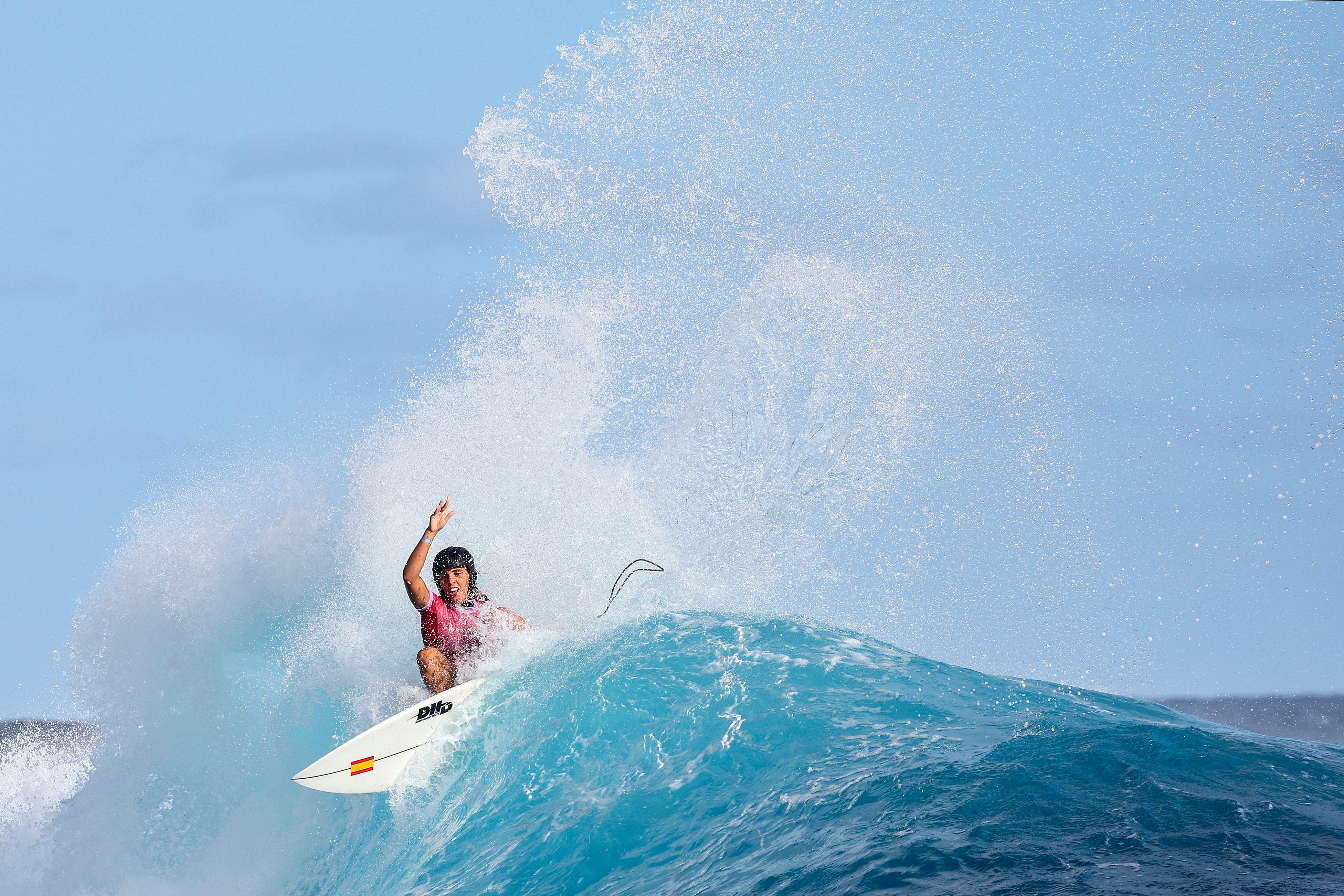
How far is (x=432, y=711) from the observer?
23.5 feet

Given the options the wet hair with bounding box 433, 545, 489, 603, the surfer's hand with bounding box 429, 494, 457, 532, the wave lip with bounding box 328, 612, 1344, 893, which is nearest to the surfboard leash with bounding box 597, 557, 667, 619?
the wave lip with bounding box 328, 612, 1344, 893

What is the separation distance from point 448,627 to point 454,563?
1.75ft

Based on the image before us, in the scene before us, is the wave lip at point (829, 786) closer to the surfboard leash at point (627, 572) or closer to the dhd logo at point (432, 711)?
the dhd logo at point (432, 711)

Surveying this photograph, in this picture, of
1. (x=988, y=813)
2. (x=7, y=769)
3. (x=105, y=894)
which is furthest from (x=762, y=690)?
(x=7, y=769)

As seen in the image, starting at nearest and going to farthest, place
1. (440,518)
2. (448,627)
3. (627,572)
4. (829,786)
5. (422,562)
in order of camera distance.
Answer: (829,786) → (422,562) → (440,518) → (448,627) → (627,572)

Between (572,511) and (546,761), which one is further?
(572,511)

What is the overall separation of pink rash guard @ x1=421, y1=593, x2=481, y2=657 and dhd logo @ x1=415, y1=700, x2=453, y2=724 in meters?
0.39

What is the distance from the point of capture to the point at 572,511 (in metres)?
10.3

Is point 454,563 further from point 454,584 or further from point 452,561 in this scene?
point 454,584

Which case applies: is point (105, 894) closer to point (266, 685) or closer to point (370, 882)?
point (266, 685)

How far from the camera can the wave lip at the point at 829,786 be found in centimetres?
473

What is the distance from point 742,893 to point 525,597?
16.6 feet

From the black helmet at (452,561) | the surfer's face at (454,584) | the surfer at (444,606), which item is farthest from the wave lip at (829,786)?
the black helmet at (452,561)

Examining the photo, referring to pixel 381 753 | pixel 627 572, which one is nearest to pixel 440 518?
pixel 381 753
